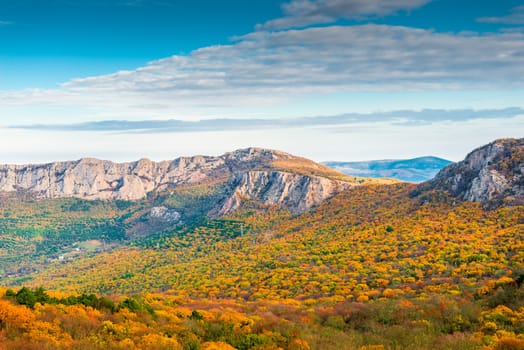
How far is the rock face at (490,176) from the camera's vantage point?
11919cm

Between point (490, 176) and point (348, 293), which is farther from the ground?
point (490, 176)

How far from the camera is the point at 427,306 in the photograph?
3812 cm

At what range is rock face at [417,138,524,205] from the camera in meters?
119

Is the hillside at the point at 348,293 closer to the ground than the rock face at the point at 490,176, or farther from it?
closer to the ground

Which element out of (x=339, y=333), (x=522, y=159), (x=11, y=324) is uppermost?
(x=522, y=159)

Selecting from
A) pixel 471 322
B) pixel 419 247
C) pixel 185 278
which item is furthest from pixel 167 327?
pixel 185 278

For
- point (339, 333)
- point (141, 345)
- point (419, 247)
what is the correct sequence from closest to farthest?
point (141, 345) < point (339, 333) < point (419, 247)

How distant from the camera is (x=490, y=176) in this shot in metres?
126

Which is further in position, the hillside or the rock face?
the rock face

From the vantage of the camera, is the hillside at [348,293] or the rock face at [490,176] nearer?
the hillside at [348,293]

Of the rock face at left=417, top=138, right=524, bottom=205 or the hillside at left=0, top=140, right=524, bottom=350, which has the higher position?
the rock face at left=417, top=138, right=524, bottom=205

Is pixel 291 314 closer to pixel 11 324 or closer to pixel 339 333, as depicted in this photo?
pixel 339 333

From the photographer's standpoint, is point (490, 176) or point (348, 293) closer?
point (348, 293)

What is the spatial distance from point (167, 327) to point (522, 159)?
5284 inches
